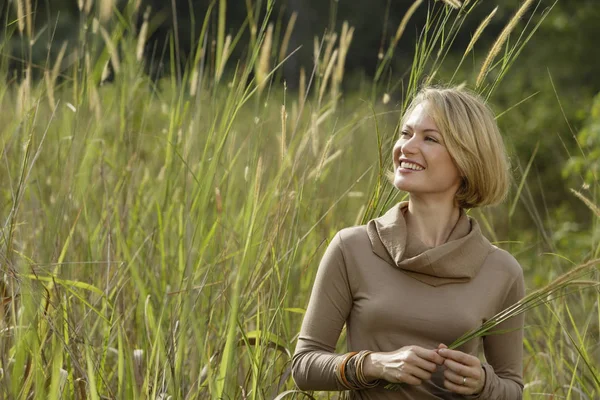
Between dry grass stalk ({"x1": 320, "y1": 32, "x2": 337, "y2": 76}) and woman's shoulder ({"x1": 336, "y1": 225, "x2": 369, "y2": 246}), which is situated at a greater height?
dry grass stalk ({"x1": 320, "y1": 32, "x2": 337, "y2": 76})

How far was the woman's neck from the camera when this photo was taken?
80.7 inches

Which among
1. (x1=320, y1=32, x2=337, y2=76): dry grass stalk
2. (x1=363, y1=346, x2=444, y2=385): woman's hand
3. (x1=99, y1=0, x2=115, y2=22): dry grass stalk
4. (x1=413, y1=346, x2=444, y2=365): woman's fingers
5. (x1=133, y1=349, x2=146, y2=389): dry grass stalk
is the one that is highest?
(x1=99, y1=0, x2=115, y2=22): dry grass stalk

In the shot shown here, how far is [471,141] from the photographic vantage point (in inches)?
78.4

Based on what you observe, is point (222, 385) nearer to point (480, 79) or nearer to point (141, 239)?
point (480, 79)

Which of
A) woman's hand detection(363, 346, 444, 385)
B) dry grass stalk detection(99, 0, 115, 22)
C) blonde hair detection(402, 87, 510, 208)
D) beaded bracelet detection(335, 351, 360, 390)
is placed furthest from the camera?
dry grass stalk detection(99, 0, 115, 22)

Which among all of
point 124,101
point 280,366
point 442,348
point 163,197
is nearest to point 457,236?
point 442,348

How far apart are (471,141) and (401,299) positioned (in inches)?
13.9

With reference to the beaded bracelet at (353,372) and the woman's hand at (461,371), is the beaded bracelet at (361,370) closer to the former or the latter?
the beaded bracelet at (353,372)

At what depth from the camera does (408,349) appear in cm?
180

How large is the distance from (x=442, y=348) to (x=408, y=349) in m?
0.07

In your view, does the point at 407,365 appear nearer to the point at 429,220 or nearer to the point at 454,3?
the point at 429,220

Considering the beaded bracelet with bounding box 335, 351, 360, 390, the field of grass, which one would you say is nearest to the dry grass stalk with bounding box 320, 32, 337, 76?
the field of grass

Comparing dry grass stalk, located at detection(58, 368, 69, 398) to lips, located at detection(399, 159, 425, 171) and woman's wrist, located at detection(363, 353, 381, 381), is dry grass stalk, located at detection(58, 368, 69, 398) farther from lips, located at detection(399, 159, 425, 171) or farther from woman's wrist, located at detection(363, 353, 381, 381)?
lips, located at detection(399, 159, 425, 171)

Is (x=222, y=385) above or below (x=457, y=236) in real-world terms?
below
